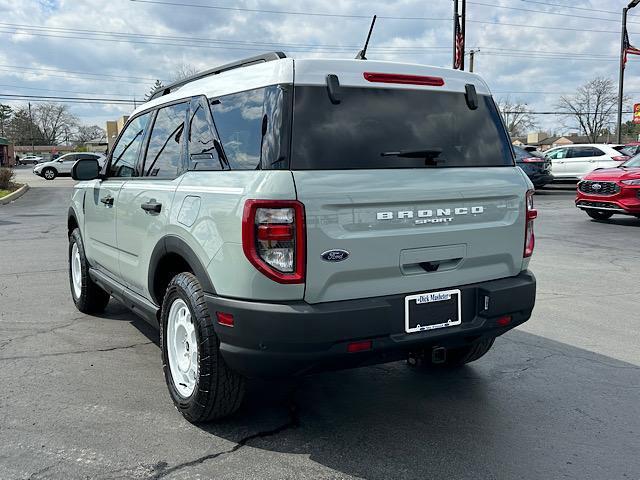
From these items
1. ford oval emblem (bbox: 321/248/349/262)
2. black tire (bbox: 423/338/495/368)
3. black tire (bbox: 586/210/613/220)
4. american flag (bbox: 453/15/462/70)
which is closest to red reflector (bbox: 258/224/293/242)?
ford oval emblem (bbox: 321/248/349/262)

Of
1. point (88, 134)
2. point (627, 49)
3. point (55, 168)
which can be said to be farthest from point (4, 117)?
point (627, 49)

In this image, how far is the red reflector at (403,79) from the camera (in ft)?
10.5

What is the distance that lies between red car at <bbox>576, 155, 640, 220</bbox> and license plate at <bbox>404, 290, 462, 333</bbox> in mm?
10754

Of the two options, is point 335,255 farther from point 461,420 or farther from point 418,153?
point 461,420

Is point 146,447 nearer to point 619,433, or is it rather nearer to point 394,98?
point 394,98

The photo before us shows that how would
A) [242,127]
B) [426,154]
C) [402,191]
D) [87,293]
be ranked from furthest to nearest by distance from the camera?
[87,293], [426,154], [242,127], [402,191]

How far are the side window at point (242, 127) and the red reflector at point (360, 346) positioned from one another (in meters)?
1.00

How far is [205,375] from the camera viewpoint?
10.4 feet

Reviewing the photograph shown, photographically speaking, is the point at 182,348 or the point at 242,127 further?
the point at 182,348

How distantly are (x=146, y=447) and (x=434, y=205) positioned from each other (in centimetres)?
200

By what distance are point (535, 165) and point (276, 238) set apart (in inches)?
785

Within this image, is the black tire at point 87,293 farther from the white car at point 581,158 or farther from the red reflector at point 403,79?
the white car at point 581,158

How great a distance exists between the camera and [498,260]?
3451 mm

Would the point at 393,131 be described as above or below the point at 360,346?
above
